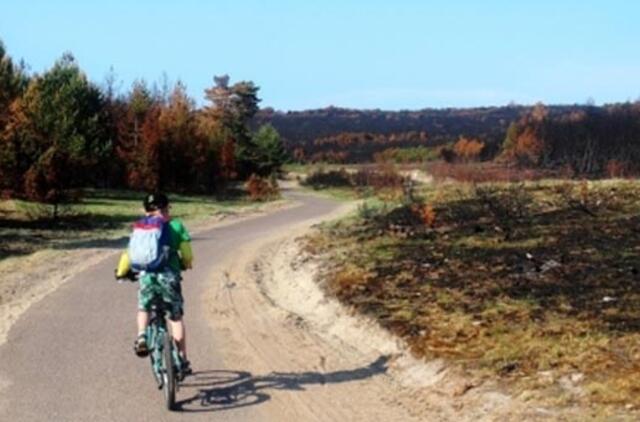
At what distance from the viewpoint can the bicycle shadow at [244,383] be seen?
324 inches

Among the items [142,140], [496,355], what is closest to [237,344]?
[496,355]

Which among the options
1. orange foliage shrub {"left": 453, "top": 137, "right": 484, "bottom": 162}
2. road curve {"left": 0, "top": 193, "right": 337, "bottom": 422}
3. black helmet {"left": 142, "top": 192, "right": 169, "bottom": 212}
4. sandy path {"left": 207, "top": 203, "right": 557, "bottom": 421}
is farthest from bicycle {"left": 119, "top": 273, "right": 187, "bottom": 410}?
orange foliage shrub {"left": 453, "top": 137, "right": 484, "bottom": 162}

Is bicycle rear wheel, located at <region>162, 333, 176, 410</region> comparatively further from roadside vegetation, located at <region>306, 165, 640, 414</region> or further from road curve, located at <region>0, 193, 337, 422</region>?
roadside vegetation, located at <region>306, 165, 640, 414</region>

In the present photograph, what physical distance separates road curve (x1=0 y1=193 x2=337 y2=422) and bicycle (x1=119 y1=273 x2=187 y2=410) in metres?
0.22

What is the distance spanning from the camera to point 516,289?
12.5 m

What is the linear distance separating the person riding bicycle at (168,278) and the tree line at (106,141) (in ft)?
81.9

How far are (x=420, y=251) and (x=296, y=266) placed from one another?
2.72 m

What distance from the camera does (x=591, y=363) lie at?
8461mm

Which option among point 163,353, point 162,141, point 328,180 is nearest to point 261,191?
point 162,141

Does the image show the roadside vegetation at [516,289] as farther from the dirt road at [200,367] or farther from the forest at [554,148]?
the forest at [554,148]

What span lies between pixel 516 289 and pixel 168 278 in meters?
6.13

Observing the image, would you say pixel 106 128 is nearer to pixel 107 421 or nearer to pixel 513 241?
pixel 513 241

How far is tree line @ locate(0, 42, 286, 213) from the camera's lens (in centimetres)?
3262

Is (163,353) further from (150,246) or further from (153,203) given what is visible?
(153,203)
